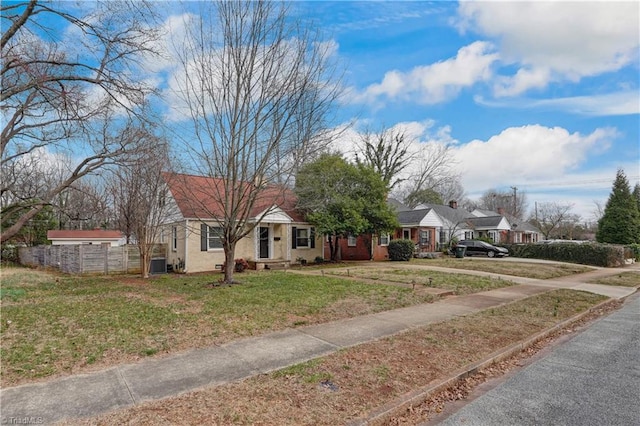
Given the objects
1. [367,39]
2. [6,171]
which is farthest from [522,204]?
[6,171]

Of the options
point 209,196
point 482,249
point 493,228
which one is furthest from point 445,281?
point 493,228

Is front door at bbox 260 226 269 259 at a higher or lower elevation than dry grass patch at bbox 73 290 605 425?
higher

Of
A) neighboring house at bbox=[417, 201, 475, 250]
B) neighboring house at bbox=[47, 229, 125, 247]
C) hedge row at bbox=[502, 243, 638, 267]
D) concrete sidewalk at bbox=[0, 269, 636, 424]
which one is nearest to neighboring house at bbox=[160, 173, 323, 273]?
concrete sidewalk at bbox=[0, 269, 636, 424]

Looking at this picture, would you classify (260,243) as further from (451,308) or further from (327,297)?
(451,308)

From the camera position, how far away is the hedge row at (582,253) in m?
23.1

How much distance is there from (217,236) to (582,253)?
78.6 ft

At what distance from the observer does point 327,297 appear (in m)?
9.48

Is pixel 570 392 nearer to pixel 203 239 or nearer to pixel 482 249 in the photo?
pixel 203 239

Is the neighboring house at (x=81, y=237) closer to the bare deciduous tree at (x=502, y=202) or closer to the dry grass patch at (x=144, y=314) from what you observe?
the dry grass patch at (x=144, y=314)

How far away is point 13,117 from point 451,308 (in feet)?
39.6

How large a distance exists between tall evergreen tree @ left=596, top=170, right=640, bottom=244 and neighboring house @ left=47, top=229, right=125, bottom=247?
43.7 meters

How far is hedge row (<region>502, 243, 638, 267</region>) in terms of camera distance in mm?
23125

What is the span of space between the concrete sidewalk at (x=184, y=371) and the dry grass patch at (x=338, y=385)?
0.26m

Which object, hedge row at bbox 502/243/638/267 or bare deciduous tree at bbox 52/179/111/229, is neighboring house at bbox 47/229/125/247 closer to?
bare deciduous tree at bbox 52/179/111/229
